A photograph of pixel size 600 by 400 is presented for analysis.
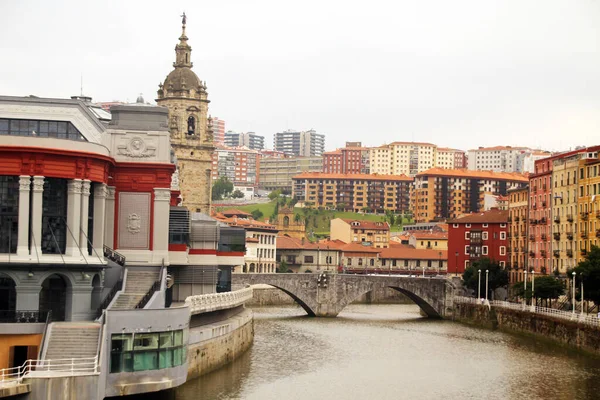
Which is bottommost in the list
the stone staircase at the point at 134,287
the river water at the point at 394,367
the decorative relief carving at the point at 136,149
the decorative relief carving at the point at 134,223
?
the river water at the point at 394,367

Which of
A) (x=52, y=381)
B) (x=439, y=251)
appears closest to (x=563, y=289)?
(x=52, y=381)

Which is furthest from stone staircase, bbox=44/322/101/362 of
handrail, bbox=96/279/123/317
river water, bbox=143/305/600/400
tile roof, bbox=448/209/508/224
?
tile roof, bbox=448/209/508/224

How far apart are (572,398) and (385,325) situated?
4275 centimetres

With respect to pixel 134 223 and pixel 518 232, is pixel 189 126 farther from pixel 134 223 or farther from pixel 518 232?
pixel 134 223

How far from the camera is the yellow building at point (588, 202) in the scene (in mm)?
99375

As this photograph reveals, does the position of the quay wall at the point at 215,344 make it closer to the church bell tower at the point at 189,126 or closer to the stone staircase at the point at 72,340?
the stone staircase at the point at 72,340

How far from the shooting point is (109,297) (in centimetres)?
5097

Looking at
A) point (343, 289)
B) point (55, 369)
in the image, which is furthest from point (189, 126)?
point (55, 369)

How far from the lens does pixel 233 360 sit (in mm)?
63375

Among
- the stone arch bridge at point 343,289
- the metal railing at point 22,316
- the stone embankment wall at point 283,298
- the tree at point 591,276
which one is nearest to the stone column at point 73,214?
the metal railing at point 22,316

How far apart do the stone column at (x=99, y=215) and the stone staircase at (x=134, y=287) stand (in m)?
2.22

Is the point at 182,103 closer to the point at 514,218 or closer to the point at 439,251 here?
the point at 514,218

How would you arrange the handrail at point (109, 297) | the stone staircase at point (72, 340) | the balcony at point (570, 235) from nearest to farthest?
1. the stone staircase at point (72, 340)
2. the handrail at point (109, 297)
3. the balcony at point (570, 235)

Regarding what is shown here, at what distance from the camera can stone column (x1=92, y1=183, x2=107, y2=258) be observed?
51.3 metres
